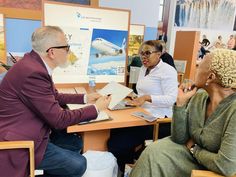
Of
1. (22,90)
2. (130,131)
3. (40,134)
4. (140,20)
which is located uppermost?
(140,20)

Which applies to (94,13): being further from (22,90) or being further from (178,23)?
(178,23)

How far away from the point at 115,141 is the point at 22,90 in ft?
2.75

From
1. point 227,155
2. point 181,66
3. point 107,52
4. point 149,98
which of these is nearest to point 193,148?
point 227,155

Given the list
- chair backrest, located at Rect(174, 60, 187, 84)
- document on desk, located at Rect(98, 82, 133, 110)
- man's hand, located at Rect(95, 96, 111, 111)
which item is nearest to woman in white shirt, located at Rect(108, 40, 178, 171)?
document on desk, located at Rect(98, 82, 133, 110)

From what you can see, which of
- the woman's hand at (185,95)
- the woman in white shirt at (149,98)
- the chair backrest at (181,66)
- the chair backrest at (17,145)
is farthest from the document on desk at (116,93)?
the chair backrest at (181,66)

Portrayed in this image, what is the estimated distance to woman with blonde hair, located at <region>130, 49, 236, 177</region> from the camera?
1096 millimetres

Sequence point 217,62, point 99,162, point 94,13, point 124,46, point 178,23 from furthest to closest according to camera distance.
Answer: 1. point 178,23
2. point 124,46
3. point 94,13
4. point 99,162
5. point 217,62

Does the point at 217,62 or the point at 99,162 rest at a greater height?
the point at 217,62

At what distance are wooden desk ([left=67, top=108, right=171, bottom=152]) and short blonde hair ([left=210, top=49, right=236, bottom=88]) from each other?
0.56m

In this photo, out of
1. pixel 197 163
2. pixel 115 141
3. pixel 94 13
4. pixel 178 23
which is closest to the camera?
pixel 197 163

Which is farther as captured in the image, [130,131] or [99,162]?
[130,131]

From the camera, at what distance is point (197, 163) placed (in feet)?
4.23

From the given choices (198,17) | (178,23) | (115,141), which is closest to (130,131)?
(115,141)

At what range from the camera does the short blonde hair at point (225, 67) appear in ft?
3.69
